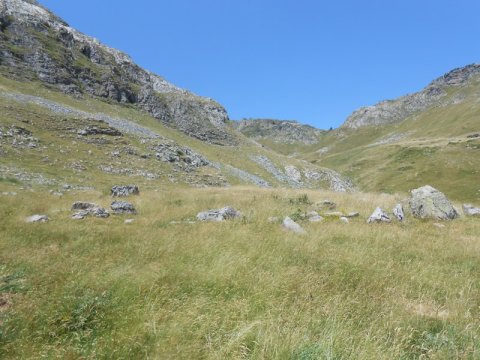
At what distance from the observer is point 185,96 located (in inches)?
3730

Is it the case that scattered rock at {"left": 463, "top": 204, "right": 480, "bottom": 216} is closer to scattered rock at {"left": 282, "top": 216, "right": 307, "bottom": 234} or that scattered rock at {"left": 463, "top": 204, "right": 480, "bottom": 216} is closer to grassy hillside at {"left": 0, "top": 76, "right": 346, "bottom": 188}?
scattered rock at {"left": 282, "top": 216, "right": 307, "bottom": 234}

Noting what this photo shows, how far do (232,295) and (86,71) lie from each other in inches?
2825

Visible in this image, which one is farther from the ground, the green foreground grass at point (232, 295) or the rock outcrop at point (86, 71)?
the rock outcrop at point (86, 71)

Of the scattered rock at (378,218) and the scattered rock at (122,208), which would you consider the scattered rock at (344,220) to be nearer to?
the scattered rock at (378,218)

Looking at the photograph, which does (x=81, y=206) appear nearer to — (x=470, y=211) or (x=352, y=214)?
(x=352, y=214)

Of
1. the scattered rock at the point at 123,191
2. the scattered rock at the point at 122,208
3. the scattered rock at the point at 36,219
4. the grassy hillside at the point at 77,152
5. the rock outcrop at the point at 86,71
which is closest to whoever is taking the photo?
the scattered rock at the point at 36,219

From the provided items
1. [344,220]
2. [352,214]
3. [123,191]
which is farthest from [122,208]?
[352,214]

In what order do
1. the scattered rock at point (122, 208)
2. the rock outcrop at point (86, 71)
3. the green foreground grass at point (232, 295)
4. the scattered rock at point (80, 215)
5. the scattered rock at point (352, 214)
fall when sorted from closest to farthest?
the green foreground grass at point (232, 295) < the scattered rock at point (80, 215) < the scattered rock at point (352, 214) < the scattered rock at point (122, 208) < the rock outcrop at point (86, 71)

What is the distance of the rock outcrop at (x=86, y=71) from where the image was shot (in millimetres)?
58438

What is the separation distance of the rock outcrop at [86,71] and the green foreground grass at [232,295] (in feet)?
187

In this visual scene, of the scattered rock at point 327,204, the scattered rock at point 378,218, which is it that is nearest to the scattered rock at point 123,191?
the scattered rock at point 327,204

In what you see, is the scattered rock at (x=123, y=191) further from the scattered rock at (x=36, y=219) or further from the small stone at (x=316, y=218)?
the small stone at (x=316, y=218)

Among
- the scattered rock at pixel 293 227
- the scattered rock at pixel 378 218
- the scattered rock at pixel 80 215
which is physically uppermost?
the scattered rock at pixel 378 218

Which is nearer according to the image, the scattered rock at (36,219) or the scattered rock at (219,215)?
the scattered rock at (36,219)
